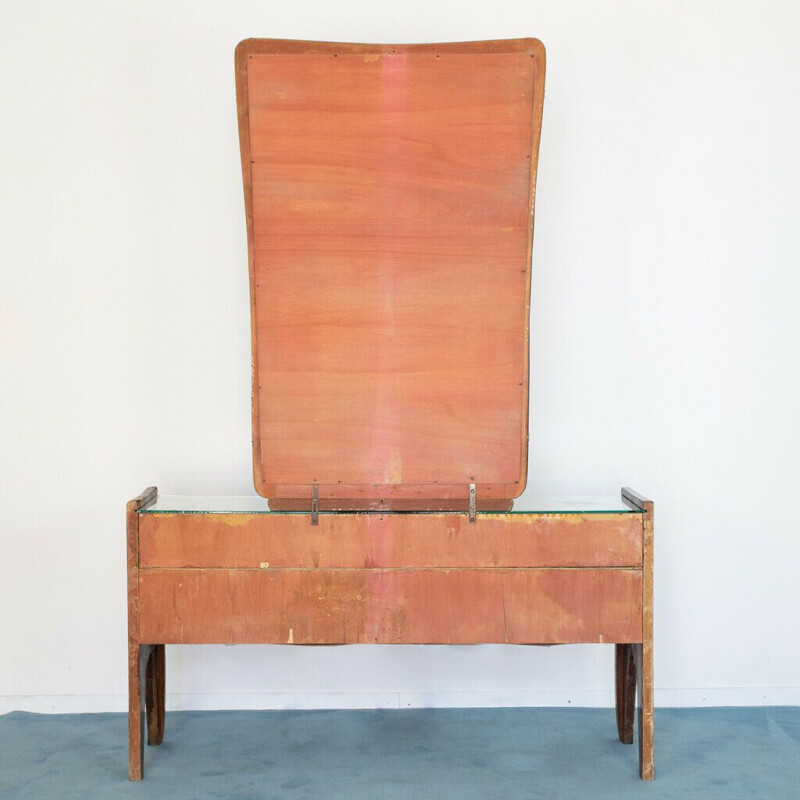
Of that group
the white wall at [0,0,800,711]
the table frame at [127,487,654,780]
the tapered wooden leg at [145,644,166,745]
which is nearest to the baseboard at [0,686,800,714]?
the white wall at [0,0,800,711]

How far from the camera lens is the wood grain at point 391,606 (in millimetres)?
2488

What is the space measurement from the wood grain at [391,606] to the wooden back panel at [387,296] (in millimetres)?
244

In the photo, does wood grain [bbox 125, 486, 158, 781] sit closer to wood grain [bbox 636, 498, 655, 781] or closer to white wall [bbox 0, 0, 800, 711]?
white wall [bbox 0, 0, 800, 711]

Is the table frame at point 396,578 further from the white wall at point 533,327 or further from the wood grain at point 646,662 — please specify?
the white wall at point 533,327

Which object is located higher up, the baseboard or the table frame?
the table frame

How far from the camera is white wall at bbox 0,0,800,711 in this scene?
3.03 m

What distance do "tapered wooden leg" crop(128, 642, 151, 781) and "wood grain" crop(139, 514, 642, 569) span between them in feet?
0.90

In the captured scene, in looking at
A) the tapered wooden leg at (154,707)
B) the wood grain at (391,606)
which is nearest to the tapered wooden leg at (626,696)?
the wood grain at (391,606)

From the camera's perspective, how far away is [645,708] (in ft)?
8.25

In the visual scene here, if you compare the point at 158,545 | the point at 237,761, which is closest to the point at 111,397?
the point at 158,545

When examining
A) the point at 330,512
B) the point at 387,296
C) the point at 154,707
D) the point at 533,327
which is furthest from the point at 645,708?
the point at 154,707

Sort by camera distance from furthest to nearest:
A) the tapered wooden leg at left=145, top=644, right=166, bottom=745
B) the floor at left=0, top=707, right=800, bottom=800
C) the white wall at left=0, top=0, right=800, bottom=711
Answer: the white wall at left=0, top=0, right=800, bottom=711, the tapered wooden leg at left=145, top=644, right=166, bottom=745, the floor at left=0, top=707, right=800, bottom=800

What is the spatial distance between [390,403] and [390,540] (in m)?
0.39

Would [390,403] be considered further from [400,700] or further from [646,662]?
[400,700]
